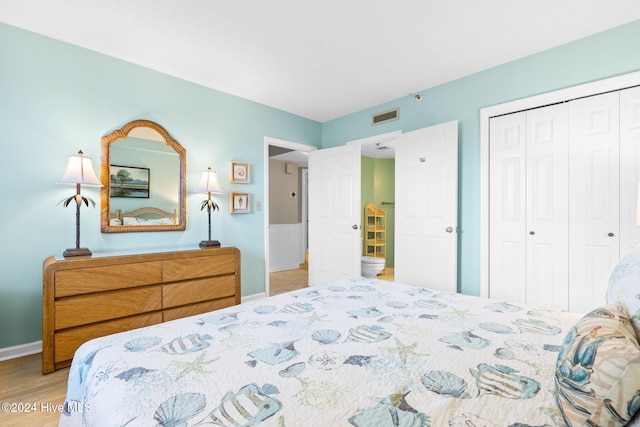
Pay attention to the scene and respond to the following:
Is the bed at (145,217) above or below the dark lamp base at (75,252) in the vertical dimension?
above

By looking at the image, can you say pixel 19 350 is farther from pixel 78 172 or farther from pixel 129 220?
pixel 78 172

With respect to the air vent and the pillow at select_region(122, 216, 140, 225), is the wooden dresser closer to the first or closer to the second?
the pillow at select_region(122, 216, 140, 225)

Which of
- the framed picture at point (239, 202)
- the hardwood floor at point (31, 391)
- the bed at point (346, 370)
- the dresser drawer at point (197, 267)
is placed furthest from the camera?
the framed picture at point (239, 202)

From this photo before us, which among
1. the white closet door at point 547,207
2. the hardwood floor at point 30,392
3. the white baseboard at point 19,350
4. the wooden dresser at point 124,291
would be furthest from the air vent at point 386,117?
the white baseboard at point 19,350

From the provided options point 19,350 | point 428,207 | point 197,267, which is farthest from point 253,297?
point 428,207

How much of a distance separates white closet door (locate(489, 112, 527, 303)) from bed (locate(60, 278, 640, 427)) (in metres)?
1.42

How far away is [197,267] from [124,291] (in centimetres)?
60

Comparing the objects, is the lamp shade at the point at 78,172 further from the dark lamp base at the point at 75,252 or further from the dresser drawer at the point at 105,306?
the dresser drawer at the point at 105,306

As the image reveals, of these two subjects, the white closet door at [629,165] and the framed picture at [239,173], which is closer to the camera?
the white closet door at [629,165]

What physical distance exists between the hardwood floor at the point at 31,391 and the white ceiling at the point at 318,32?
8.37ft

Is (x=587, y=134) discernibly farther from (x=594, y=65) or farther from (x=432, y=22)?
(x=432, y=22)

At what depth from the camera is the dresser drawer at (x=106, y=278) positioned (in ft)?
6.97

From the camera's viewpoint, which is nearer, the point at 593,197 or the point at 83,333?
the point at 83,333

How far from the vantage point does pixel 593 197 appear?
238cm
